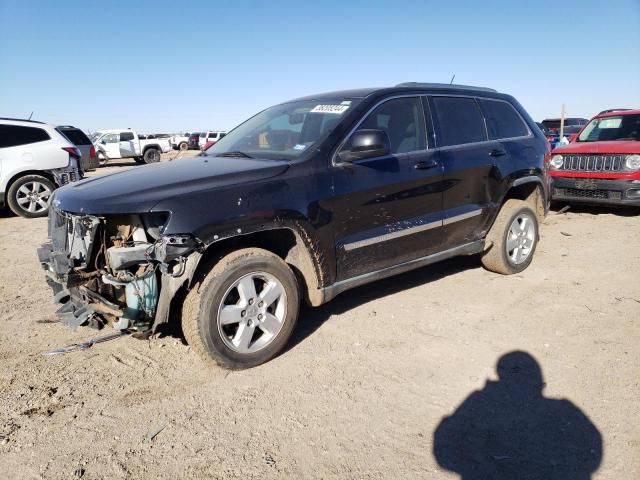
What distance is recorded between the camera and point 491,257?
5020 millimetres

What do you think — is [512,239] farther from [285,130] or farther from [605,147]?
[605,147]

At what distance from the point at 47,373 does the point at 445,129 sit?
3662 mm

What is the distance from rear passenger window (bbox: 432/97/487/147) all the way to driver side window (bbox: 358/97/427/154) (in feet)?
0.67

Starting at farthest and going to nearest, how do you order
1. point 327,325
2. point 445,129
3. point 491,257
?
1. point 491,257
2. point 445,129
3. point 327,325

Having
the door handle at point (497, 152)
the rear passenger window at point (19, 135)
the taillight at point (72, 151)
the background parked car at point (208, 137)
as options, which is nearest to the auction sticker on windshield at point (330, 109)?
the door handle at point (497, 152)

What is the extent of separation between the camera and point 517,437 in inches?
100

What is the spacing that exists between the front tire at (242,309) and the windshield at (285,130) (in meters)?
0.90

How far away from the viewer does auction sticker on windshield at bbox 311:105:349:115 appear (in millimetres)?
3836

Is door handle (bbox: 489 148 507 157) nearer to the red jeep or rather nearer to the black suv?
the black suv

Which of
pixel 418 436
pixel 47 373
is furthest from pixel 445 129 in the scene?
pixel 47 373

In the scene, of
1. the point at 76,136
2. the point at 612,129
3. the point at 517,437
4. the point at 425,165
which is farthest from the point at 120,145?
the point at 517,437

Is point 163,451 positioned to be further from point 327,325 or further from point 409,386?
point 327,325

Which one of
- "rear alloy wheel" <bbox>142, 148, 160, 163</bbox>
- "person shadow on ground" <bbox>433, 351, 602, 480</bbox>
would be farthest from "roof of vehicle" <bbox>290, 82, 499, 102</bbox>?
"rear alloy wheel" <bbox>142, 148, 160, 163</bbox>

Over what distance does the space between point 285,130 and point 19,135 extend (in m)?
7.63
